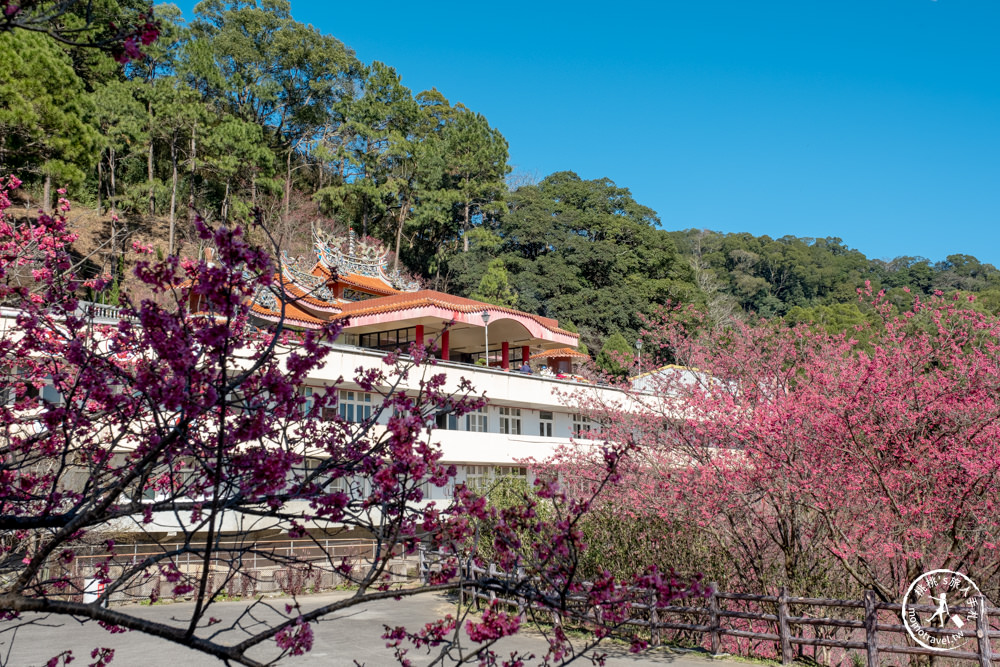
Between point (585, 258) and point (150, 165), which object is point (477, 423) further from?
point (585, 258)

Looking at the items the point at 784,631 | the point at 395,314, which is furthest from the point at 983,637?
the point at 395,314

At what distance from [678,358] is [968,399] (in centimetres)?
707

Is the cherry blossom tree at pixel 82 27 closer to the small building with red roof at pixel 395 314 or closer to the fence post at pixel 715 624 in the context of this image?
the fence post at pixel 715 624

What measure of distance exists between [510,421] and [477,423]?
1346 mm

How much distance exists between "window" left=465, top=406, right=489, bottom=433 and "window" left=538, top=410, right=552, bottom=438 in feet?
7.71

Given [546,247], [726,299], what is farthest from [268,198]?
[726,299]

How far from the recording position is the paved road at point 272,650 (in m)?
11.3

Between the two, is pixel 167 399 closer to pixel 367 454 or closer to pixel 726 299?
pixel 367 454


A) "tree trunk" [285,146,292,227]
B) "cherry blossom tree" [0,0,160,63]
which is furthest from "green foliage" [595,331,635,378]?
"cherry blossom tree" [0,0,160,63]

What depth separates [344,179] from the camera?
47.9 metres

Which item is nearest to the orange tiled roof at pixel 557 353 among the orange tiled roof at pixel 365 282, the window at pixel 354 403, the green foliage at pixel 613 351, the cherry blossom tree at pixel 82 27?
the green foliage at pixel 613 351

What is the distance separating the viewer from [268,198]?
142 feet

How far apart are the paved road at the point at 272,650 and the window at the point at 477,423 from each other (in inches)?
409

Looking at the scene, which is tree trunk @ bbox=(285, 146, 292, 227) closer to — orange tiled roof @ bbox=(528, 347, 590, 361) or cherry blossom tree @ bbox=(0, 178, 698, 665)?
orange tiled roof @ bbox=(528, 347, 590, 361)
